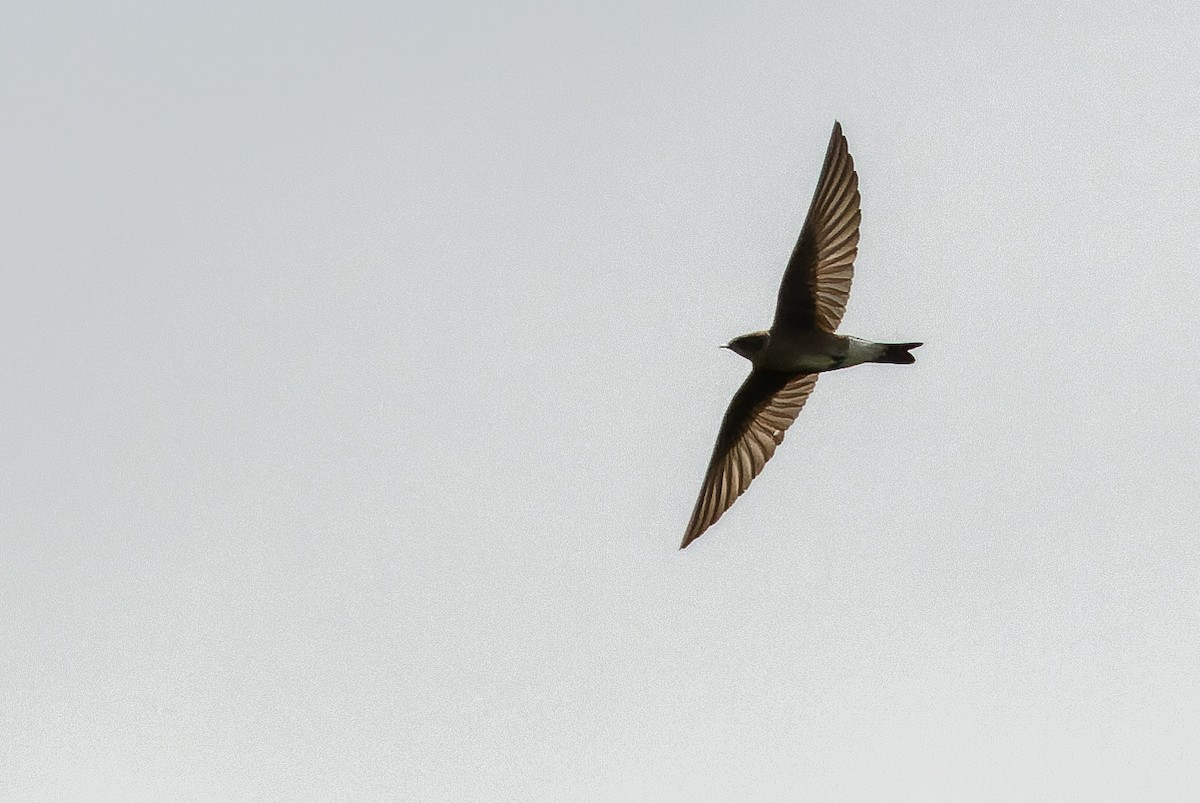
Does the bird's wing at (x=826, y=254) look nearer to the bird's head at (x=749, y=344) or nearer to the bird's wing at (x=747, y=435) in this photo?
the bird's head at (x=749, y=344)

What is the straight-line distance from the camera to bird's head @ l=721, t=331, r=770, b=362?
12750 millimetres

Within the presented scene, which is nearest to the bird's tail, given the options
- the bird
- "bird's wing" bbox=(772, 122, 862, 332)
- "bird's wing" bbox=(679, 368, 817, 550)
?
the bird

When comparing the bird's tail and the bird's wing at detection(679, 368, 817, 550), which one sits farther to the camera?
the bird's wing at detection(679, 368, 817, 550)

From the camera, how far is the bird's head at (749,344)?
502 inches

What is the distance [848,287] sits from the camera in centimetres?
1253

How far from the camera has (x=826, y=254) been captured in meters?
12.5

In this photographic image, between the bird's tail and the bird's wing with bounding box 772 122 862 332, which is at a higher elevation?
the bird's wing with bounding box 772 122 862 332

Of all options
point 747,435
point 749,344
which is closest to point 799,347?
point 749,344

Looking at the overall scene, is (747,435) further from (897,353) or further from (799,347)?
(897,353)

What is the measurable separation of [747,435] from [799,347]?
85cm

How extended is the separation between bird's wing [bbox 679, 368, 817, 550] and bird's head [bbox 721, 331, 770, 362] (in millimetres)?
252

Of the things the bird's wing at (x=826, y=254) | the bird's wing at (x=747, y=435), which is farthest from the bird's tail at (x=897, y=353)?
the bird's wing at (x=747, y=435)

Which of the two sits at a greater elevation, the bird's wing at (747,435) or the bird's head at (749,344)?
the bird's head at (749,344)

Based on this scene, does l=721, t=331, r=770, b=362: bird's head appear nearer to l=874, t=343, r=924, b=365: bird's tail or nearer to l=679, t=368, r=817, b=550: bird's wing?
l=679, t=368, r=817, b=550: bird's wing
